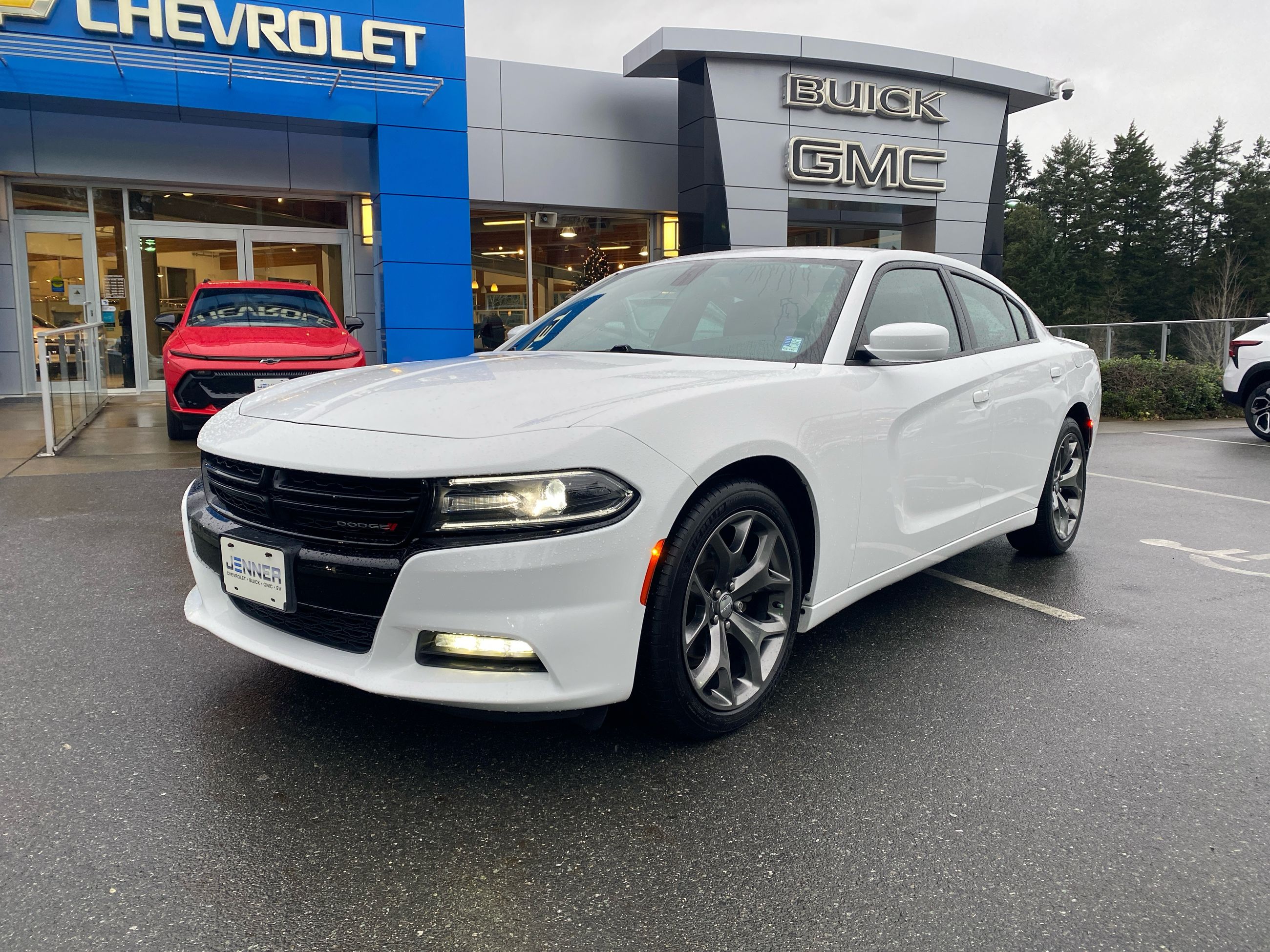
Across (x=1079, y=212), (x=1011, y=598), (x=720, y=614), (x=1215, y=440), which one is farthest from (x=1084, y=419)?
(x=1079, y=212)

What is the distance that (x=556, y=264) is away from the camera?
17531mm

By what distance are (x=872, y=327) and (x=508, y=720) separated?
199 cm

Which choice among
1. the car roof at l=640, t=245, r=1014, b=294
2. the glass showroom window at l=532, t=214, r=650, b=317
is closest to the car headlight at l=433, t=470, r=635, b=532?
the car roof at l=640, t=245, r=1014, b=294

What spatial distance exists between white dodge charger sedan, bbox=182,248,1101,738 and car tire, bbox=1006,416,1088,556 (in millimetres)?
1057

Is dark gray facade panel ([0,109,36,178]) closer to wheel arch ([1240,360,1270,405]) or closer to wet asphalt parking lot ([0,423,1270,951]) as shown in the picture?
wet asphalt parking lot ([0,423,1270,951])

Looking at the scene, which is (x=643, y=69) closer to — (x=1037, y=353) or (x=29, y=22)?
(x=29, y=22)

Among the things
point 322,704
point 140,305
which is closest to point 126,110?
point 140,305

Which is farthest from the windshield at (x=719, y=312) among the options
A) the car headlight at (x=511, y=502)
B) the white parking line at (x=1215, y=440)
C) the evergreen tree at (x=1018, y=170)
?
the evergreen tree at (x=1018, y=170)

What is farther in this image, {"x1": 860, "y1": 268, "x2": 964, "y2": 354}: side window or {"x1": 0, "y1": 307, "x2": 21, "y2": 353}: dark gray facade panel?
{"x1": 0, "y1": 307, "x2": 21, "y2": 353}: dark gray facade panel

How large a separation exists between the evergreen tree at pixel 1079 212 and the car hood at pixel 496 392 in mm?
66604

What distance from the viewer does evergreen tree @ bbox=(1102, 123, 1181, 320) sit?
61.6 meters

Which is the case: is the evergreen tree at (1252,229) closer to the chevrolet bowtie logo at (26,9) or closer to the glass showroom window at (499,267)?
the glass showroom window at (499,267)

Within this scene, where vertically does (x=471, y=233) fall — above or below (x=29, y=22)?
below

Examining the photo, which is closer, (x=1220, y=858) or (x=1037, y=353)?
(x=1220, y=858)
